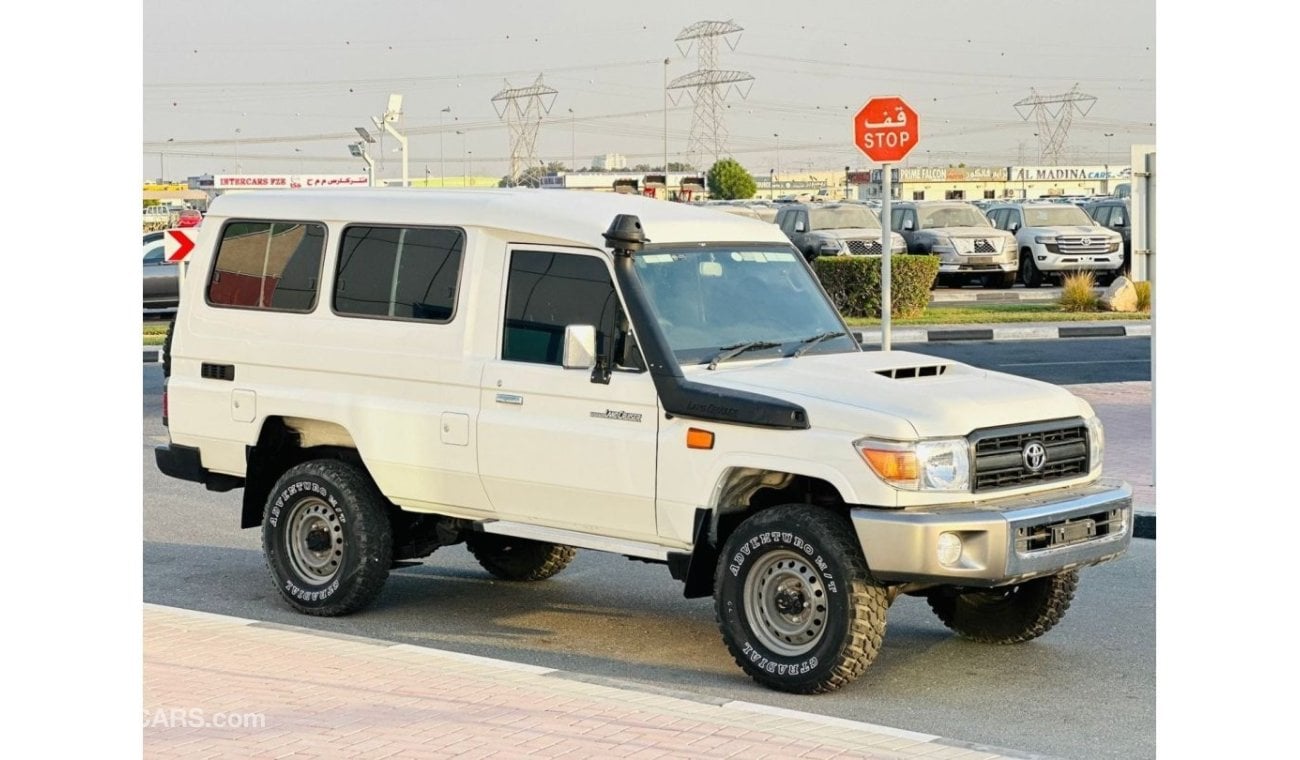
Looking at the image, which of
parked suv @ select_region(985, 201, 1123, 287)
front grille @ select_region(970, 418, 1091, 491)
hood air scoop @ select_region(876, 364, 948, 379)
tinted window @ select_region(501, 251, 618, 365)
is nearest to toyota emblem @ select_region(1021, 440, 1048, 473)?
front grille @ select_region(970, 418, 1091, 491)

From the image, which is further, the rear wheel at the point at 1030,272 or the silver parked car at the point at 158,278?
the rear wheel at the point at 1030,272

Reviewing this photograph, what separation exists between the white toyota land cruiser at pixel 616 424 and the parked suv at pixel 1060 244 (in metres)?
28.1

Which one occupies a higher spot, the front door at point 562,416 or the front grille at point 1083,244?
the front grille at point 1083,244

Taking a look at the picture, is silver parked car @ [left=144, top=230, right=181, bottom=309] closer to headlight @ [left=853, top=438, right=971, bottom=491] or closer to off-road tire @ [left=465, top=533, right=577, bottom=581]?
off-road tire @ [left=465, top=533, right=577, bottom=581]

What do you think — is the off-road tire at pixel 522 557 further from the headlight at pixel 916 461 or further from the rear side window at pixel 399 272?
the headlight at pixel 916 461

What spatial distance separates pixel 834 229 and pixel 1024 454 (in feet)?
97.2

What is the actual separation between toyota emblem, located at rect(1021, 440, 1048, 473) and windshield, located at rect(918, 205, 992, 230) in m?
30.5

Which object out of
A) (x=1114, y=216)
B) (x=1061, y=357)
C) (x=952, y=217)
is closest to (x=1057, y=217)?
(x=952, y=217)

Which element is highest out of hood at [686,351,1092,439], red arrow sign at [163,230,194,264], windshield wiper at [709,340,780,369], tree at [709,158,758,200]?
tree at [709,158,758,200]

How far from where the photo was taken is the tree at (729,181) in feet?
433

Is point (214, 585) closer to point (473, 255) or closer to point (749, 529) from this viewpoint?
point (473, 255)

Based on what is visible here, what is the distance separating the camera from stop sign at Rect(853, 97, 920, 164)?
57.4 feet

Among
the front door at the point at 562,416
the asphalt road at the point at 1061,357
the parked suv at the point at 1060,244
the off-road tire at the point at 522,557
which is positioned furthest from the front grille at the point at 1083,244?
the front door at the point at 562,416

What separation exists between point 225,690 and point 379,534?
207 cm
